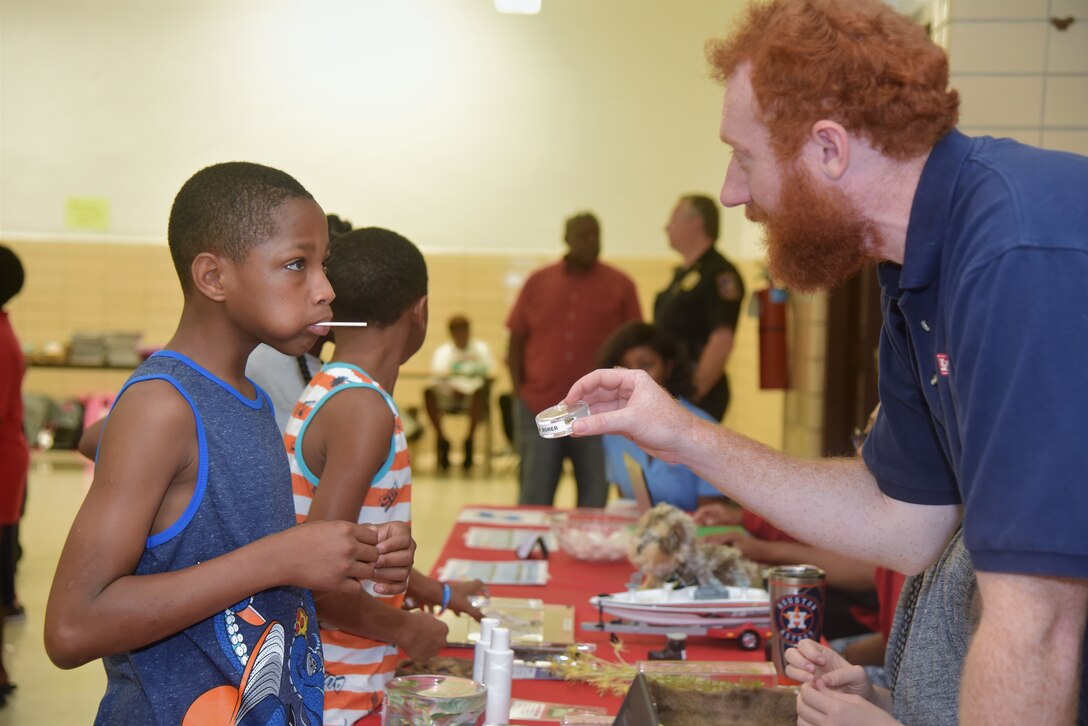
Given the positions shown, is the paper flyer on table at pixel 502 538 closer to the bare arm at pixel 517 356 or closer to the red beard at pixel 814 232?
the red beard at pixel 814 232

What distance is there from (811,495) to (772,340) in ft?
15.8

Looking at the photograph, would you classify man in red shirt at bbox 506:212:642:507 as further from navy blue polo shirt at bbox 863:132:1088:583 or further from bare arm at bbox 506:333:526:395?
navy blue polo shirt at bbox 863:132:1088:583

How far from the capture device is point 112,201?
670 centimetres

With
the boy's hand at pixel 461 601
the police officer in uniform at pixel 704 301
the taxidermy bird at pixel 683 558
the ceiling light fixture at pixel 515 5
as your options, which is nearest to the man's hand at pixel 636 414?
the boy's hand at pixel 461 601

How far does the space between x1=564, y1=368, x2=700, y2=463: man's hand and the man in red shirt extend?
3.75 metres

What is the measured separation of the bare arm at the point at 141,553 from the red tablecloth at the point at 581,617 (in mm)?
516

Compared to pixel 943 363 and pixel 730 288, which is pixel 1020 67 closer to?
pixel 730 288

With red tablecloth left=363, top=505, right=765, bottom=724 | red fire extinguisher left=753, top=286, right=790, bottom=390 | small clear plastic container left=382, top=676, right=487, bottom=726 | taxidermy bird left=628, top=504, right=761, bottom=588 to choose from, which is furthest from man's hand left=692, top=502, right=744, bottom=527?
red fire extinguisher left=753, top=286, right=790, bottom=390

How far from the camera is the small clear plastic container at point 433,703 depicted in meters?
1.30

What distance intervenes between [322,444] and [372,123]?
3.33 m

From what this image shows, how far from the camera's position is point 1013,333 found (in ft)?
3.17

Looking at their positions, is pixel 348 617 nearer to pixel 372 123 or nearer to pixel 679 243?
pixel 372 123

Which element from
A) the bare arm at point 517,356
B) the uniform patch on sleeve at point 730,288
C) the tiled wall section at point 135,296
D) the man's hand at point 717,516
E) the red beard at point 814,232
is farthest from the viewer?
the tiled wall section at point 135,296

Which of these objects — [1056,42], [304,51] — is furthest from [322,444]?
[1056,42]
